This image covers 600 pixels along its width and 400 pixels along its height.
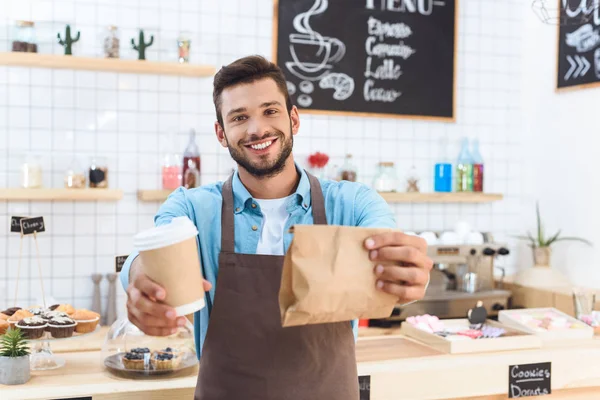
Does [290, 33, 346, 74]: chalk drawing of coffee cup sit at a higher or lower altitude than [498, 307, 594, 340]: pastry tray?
higher

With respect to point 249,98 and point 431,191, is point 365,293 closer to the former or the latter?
point 249,98

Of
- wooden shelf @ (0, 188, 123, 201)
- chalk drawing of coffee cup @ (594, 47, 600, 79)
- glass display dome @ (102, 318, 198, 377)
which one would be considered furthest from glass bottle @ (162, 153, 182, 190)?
chalk drawing of coffee cup @ (594, 47, 600, 79)

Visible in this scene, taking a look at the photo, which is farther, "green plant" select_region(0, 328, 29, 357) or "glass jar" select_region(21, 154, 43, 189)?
"glass jar" select_region(21, 154, 43, 189)

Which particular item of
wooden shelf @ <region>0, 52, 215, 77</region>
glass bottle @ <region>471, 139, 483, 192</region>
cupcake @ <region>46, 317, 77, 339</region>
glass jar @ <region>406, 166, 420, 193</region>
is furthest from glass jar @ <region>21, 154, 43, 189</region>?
glass bottle @ <region>471, 139, 483, 192</region>

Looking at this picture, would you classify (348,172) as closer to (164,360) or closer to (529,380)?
(529,380)

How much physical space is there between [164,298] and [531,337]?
75.7 inches

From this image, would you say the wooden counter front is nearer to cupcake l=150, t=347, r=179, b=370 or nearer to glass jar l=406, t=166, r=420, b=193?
cupcake l=150, t=347, r=179, b=370

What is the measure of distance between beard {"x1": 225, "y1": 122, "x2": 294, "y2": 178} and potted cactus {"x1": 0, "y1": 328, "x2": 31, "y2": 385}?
37.5 inches

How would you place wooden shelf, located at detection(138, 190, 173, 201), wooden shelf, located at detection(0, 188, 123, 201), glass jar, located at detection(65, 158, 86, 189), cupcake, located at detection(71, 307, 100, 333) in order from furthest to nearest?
Answer: wooden shelf, located at detection(138, 190, 173, 201) < glass jar, located at detection(65, 158, 86, 189) < wooden shelf, located at detection(0, 188, 123, 201) < cupcake, located at detection(71, 307, 100, 333)

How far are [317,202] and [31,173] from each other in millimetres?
2250

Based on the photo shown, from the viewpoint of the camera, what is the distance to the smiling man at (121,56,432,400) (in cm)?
174

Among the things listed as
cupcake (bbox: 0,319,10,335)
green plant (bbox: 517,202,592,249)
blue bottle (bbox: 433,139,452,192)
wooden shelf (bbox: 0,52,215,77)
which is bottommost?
cupcake (bbox: 0,319,10,335)

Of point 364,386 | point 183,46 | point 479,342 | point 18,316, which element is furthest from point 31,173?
point 479,342

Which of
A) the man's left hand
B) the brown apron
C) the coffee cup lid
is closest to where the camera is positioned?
the coffee cup lid
